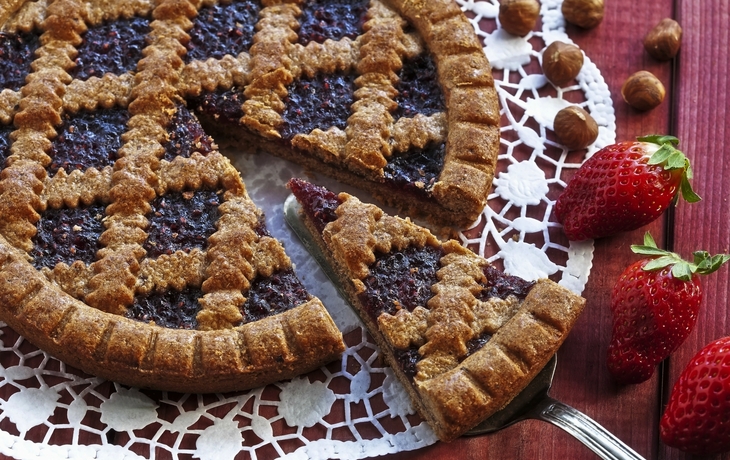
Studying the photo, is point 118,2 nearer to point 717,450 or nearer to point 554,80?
point 554,80

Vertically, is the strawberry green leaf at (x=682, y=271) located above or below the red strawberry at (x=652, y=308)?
above

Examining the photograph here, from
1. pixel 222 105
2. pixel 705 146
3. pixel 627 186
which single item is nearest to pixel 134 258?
pixel 222 105

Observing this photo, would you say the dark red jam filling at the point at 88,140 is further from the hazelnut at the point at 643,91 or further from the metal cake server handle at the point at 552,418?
the hazelnut at the point at 643,91

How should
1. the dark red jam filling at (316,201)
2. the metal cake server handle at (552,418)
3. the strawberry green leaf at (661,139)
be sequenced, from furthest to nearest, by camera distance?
the dark red jam filling at (316,201) → the strawberry green leaf at (661,139) → the metal cake server handle at (552,418)

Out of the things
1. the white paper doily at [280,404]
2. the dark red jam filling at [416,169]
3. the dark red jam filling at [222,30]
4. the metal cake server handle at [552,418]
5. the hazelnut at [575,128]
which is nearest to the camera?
the metal cake server handle at [552,418]

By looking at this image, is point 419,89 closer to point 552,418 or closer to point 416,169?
point 416,169

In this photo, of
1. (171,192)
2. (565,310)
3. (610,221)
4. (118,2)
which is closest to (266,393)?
(171,192)

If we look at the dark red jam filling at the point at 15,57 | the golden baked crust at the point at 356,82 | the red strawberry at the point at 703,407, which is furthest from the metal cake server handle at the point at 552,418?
the dark red jam filling at the point at 15,57
